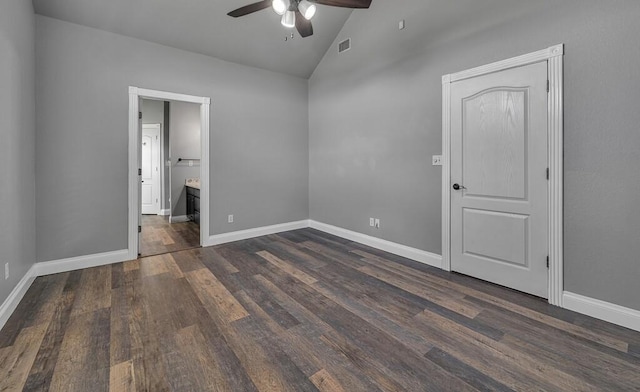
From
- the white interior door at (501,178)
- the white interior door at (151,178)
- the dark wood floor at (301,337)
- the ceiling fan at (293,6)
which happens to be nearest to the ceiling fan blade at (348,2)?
the ceiling fan at (293,6)

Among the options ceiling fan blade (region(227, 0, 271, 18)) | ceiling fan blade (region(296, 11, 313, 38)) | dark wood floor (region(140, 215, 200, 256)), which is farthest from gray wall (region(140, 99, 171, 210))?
ceiling fan blade (region(296, 11, 313, 38))

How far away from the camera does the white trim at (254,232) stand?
429 cm

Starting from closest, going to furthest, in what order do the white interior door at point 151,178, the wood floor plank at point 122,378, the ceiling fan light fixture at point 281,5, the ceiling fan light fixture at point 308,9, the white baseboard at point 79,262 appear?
the wood floor plank at point 122,378 < the ceiling fan light fixture at point 281,5 < the ceiling fan light fixture at point 308,9 < the white baseboard at point 79,262 < the white interior door at point 151,178

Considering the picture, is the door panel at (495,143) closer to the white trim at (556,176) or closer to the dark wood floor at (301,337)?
the white trim at (556,176)

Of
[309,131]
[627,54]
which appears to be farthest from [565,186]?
[309,131]

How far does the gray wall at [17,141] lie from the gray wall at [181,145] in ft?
10.3

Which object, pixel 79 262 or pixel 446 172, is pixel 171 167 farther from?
pixel 446 172

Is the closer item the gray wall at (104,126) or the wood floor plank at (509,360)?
the wood floor plank at (509,360)

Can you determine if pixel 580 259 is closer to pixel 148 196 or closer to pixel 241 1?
pixel 241 1

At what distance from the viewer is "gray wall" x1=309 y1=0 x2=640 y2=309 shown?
2104 millimetres

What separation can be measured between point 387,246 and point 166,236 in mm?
3659

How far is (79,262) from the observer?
3.28m

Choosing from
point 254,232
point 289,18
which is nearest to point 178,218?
point 254,232

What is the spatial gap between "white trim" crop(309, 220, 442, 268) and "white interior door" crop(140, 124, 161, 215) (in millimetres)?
4333
